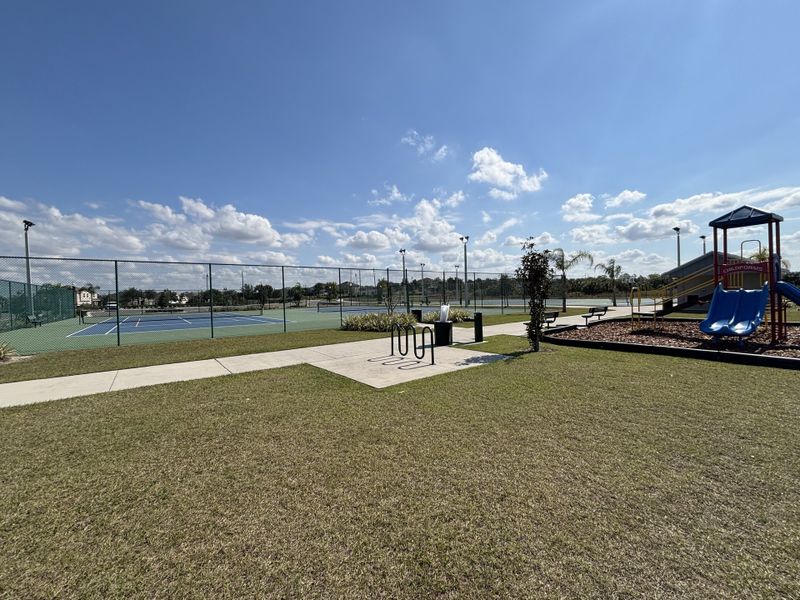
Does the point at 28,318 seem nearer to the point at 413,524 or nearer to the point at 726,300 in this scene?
the point at 413,524

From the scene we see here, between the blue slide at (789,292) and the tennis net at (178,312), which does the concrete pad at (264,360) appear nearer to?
the blue slide at (789,292)

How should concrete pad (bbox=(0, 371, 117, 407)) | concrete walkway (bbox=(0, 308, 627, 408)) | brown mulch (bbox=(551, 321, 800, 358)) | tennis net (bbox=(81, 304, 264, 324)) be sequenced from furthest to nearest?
tennis net (bbox=(81, 304, 264, 324)) < brown mulch (bbox=(551, 321, 800, 358)) < concrete walkway (bbox=(0, 308, 627, 408)) < concrete pad (bbox=(0, 371, 117, 407))

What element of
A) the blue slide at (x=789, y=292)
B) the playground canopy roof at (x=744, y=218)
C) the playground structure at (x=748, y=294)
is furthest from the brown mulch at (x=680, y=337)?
the playground canopy roof at (x=744, y=218)

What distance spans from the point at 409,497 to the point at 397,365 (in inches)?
193

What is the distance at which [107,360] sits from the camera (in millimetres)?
8688

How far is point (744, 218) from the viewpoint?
9.58 meters

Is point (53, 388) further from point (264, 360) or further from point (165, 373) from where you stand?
point (264, 360)

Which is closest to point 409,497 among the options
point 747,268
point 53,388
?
point 53,388

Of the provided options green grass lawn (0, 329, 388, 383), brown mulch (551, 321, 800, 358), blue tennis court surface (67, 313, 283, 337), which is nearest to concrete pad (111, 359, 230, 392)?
green grass lawn (0, 329, 388, 383)

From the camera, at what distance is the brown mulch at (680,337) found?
303 inches

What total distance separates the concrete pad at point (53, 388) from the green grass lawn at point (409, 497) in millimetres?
621

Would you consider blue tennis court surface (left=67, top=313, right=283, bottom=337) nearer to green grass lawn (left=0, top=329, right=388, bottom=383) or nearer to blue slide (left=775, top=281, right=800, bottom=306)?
green grass lawn (left=0, top=329, right=388, bottom=383)

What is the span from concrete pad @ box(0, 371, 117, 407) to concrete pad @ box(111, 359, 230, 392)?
218mm

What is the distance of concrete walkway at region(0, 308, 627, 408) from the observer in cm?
599
